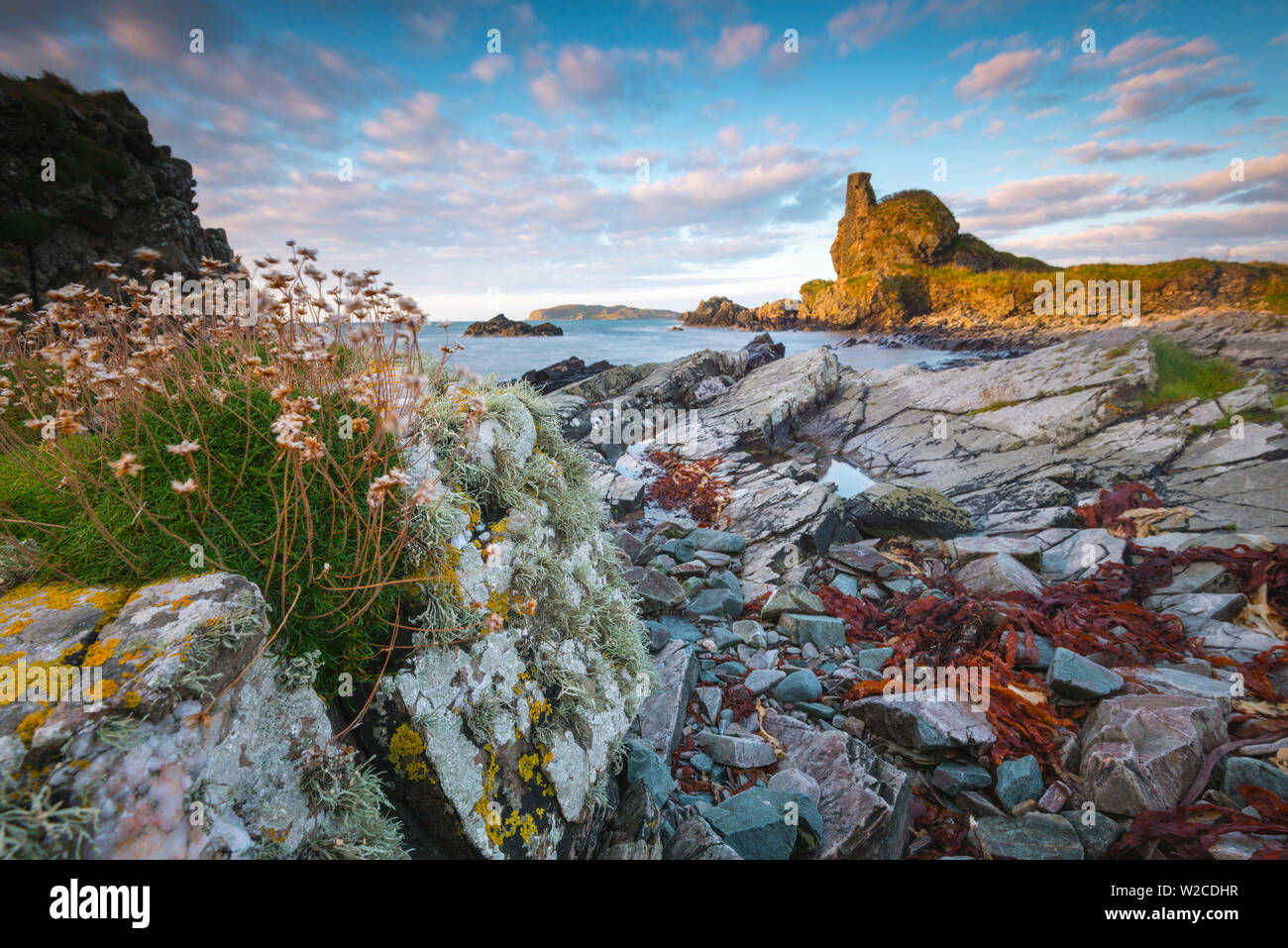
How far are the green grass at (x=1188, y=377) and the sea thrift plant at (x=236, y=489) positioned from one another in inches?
758

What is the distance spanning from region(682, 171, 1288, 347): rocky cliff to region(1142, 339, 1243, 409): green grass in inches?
1549

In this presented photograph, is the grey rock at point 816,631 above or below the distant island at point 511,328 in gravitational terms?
below

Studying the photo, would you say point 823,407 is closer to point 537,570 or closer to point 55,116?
point 537,570

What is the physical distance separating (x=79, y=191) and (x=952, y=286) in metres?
98.8

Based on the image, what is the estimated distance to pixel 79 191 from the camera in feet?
55.8

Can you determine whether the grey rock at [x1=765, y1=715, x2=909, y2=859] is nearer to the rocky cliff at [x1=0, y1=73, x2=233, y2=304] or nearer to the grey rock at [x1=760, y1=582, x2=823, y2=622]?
the grey rock at [x1=760, y1=582, x2=823, y2=622]

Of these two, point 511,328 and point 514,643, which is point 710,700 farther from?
point 511,328

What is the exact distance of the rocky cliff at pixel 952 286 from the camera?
183 feet

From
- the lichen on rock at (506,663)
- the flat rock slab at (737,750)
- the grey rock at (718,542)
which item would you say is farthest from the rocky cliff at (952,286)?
the lichen on rock at (506,663)

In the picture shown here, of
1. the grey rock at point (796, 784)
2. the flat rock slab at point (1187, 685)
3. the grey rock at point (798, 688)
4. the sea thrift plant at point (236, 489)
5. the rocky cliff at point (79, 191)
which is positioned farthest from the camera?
the rocky cliff at point (79, 191)

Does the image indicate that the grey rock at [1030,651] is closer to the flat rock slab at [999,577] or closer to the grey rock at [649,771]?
the flat rock slab at [999,577]

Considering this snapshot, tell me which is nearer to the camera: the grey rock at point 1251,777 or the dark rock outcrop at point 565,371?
the grey rock at point 1251,777

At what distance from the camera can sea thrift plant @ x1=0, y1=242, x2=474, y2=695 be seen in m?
2.71
